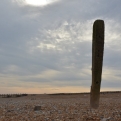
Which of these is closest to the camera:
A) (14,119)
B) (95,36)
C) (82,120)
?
(82,120)

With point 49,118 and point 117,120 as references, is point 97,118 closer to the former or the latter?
point 117,120

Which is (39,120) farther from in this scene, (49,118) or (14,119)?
(14,119)

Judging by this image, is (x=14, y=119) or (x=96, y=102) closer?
(x=14, y=119)

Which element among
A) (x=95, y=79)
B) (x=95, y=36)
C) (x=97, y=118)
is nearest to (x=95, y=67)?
(x=95, y=79)

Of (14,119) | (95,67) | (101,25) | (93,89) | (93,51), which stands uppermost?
(101,25)

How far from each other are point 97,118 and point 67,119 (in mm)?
1394

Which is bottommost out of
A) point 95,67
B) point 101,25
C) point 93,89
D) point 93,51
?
point 93,89

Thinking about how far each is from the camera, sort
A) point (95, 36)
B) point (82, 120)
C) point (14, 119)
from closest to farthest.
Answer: point (82, 120)
point (14, 119)
point (95, 36)

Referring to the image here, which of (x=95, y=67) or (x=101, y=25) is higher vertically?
(x=101, y=25)

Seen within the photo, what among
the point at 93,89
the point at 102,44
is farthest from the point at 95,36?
the point at 93,89

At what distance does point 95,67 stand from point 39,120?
579cm

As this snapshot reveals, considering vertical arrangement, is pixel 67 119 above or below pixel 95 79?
below

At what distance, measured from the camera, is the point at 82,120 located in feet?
36.9

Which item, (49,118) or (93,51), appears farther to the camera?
(93,51)
